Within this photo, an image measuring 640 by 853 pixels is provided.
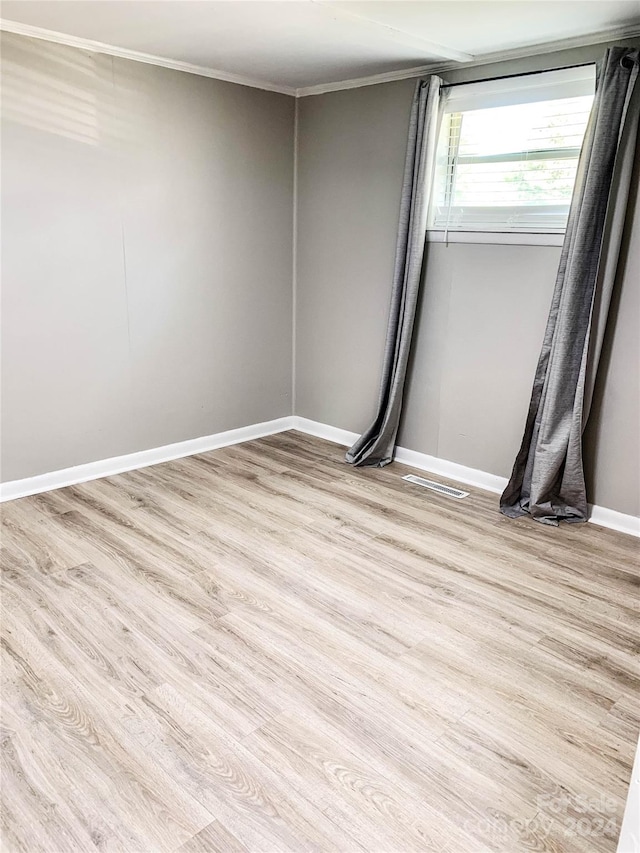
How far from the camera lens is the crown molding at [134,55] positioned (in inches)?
115

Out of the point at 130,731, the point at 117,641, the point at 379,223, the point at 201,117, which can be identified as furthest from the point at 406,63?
the point at 130,731

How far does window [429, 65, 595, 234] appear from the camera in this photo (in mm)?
3029

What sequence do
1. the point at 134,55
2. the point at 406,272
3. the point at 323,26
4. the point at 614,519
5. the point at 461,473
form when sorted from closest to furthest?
the point at 323,26
the point at 614,519
the point at 134,55
the point at 406,272
the point at 461,473

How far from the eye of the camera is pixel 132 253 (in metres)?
3.52

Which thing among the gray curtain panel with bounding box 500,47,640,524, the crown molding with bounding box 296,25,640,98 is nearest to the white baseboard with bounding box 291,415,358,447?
the gray curtain panel with bounding box 500,47,640,524

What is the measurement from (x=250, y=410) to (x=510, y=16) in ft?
8.74

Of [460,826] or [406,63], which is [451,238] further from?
[460,826]

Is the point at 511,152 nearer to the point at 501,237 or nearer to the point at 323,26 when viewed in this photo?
the point at 501,237

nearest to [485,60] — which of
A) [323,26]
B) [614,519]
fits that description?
[323,26]

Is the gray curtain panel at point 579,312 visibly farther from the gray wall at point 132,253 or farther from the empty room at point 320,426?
the gray wall at point 132,253

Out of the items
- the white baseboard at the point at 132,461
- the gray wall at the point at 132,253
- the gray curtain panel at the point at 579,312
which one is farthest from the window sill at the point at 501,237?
the white baseboard at the point at 132,461

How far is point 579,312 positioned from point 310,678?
2.04m

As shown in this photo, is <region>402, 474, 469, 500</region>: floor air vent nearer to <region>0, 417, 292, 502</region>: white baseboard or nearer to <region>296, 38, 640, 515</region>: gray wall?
<region>296, 38, 640, 515</region>: gray wall

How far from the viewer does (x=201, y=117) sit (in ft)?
12.0
